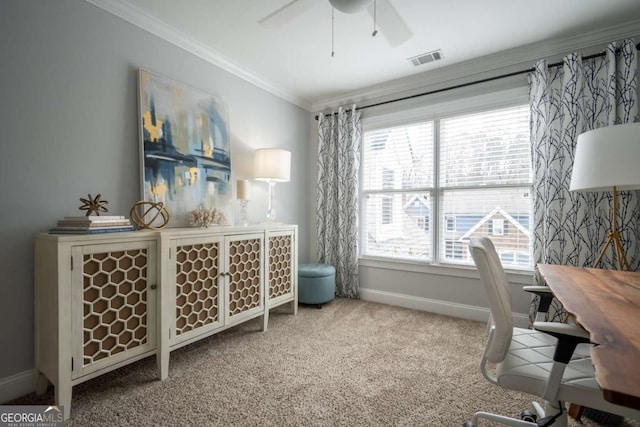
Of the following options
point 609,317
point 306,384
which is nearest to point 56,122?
point 306,384

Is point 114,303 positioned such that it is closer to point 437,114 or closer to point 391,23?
point 391,23

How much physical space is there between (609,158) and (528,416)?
146 centimetres

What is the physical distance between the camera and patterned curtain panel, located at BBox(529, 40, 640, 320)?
2.20 metres

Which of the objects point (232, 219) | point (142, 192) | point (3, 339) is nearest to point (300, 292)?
point (232, 219)

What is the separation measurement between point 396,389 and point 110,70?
2792 mm

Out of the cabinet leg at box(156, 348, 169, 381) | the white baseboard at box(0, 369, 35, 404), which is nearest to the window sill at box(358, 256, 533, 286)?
the cabinet leg at box(156, 348, 169, 381)

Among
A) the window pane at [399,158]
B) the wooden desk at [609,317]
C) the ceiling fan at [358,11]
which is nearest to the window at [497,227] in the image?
the window pane at [399,158]

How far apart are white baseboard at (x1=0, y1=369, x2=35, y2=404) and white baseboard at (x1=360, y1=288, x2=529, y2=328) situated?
286 centimetres

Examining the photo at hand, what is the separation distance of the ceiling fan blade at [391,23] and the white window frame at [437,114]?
143cm

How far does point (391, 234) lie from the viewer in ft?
11.2

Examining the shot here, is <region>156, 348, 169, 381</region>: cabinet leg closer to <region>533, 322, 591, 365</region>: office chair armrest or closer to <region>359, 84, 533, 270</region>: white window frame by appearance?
<region>533, 322, 591, 365</region>: office chair armrest

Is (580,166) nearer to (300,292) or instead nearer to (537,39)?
(537,39)

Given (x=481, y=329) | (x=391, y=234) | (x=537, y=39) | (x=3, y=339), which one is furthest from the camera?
(x=391, y=234)

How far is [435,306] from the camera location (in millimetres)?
3088
